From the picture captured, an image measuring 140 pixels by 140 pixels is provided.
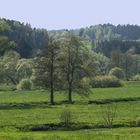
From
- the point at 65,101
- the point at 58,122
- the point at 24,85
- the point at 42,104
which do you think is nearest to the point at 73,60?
the point at 65,101

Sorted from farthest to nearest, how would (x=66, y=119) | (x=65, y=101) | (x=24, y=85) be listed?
(x=24, y=85) < (x=65, y=101) < (x=66, y=119)

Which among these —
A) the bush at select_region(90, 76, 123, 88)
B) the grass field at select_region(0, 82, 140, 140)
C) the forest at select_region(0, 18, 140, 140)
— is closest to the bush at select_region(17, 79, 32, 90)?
the forest at select_region(0, 18, 140, 140)

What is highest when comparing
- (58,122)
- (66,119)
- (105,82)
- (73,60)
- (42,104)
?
(73,60)

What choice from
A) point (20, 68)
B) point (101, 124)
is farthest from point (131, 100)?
point (20, 68)

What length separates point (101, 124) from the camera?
5225 cm

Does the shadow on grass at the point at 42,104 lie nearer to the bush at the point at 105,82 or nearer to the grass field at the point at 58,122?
the grass field at the point at 58,122

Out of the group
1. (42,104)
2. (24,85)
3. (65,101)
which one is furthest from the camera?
(24,85)

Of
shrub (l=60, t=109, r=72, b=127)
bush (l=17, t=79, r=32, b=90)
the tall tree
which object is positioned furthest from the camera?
bush (l=17, t=79, r=32, b=90)

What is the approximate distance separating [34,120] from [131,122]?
33.7 feet

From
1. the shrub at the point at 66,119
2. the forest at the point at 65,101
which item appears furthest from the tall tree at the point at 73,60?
the shrub at the point at 66,119

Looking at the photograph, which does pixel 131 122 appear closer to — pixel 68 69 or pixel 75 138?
pixel 75 138

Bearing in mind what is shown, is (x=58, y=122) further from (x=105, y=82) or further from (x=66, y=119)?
(x=105, y=82)

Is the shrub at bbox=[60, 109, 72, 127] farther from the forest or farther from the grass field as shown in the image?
the grass field

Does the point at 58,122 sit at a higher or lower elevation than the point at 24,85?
lower
